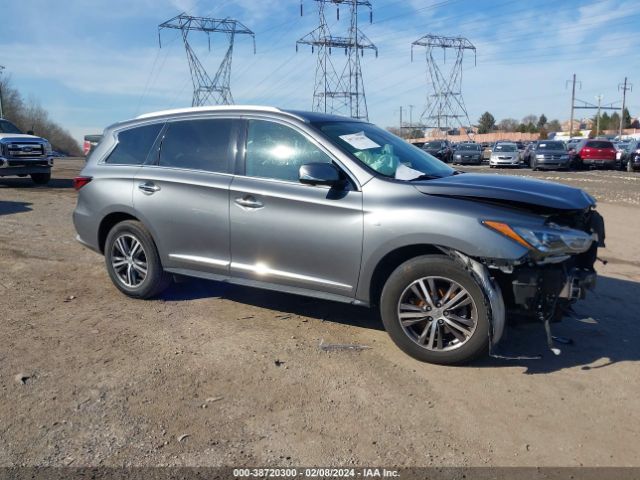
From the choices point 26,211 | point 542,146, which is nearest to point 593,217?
point 26,211

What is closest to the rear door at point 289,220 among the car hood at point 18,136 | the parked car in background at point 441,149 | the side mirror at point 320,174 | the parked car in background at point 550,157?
the side mirror at point 320,174

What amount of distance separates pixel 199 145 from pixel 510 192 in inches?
109

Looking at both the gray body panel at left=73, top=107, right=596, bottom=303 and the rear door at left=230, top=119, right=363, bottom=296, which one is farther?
the rear door at left=230, top=119, right=363, bottom=296

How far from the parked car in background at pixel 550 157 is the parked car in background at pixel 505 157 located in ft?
8.05

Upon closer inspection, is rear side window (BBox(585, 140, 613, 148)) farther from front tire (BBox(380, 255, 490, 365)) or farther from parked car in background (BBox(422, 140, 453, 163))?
front tire (BBox(380, 255, 490, 365))

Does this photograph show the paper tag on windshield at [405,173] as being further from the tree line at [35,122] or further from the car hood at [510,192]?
the tree line at [35,122]

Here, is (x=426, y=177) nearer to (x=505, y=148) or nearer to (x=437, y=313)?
(x=437, y=313)

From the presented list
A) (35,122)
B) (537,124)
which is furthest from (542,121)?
(35,122)

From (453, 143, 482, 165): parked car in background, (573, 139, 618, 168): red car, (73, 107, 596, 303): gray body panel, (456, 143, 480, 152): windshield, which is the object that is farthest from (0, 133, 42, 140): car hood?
(456, 143, 480, 152): windshield

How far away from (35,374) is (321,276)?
82.9 inches

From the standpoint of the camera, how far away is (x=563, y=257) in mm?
3943

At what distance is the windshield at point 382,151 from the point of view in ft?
14.9

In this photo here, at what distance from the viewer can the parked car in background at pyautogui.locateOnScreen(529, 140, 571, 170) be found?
95.7 ft

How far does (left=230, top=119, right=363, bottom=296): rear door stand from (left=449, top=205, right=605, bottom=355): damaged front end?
88 cm
